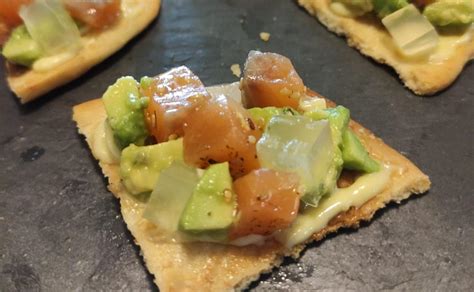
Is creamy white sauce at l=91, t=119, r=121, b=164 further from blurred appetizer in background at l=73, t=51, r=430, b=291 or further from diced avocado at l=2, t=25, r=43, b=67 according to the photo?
diced avocado at l=2, t=25, r=43, b=67

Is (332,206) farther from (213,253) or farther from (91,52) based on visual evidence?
(91,52)

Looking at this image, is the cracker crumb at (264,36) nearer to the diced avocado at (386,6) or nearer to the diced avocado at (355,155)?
the diced avocado at (386,6)

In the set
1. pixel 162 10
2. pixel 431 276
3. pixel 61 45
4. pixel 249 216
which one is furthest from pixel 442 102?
pixel 61 45

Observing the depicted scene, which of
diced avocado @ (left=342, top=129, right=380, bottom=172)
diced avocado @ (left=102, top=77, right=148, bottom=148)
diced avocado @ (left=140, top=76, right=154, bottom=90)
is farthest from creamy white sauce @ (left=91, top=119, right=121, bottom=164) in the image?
diced avocado @ (left=342, top=129, right=380, bottom=172)

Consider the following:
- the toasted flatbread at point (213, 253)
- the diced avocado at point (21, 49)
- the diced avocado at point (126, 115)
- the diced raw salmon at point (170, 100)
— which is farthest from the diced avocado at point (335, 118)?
the diced avocado at point (21, 49)

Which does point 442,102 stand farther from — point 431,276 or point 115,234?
point 115,234
